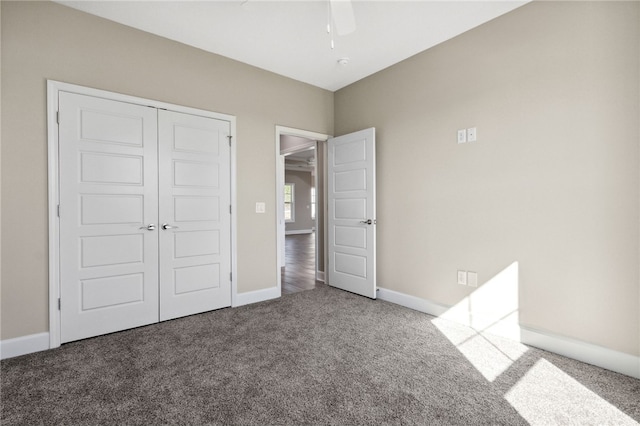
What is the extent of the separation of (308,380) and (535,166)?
245 cm

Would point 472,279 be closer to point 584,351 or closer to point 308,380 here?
point 584,351

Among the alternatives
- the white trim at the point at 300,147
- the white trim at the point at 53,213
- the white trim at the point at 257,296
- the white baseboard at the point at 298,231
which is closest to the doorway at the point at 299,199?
the white baseboard at the point at 298,231

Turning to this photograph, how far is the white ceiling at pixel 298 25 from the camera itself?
8.71 ft

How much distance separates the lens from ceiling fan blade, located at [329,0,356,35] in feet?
6.52

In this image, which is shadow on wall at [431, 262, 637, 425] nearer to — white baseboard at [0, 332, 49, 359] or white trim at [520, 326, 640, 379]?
white trim at [520, 326, 640, 379]

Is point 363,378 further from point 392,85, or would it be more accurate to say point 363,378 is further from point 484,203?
point 392,85

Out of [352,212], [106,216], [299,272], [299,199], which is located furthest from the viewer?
[299,199]

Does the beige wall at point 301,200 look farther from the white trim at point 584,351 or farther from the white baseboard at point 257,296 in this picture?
the white trim at point 584,351

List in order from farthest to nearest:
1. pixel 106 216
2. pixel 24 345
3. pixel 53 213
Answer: pixel 106 216, pixel 53 213, pixel 24 345

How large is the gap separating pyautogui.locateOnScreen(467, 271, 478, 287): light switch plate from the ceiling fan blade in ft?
7.95

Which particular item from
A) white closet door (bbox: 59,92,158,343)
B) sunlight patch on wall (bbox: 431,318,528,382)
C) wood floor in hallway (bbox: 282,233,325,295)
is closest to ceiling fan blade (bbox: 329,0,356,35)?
white closet door (bbox: 59,92,158,343)

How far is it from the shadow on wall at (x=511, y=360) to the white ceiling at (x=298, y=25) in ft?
7.53

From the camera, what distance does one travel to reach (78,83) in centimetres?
272

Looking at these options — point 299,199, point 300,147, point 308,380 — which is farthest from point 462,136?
point 299,199
